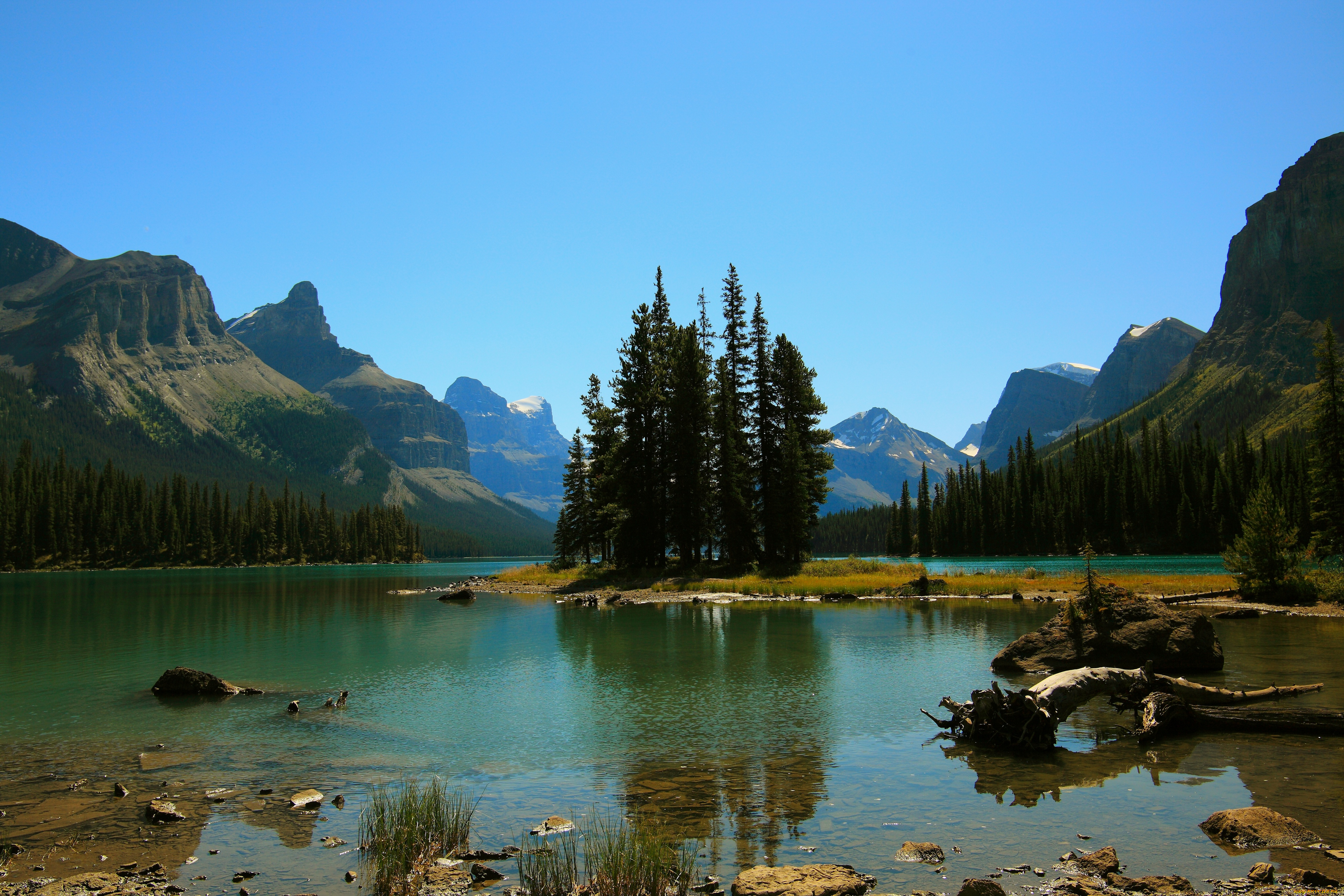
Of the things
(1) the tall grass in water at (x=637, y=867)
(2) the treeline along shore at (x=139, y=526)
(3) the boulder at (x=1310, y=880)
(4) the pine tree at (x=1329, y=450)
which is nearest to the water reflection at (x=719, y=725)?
(1) the tall grass in water at (x=637, y=867)

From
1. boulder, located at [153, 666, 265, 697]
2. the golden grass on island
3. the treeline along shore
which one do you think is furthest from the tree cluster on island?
the treeline along shore

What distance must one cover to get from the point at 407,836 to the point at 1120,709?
1534 centimetres

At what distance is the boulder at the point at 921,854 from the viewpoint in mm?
9023

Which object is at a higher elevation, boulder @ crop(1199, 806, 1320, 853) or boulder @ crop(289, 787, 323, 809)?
boulder @ crop(1199, 806, 1320, 853)

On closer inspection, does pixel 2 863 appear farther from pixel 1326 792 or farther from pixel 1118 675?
pixel 1118 675

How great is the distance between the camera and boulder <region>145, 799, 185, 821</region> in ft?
35.0

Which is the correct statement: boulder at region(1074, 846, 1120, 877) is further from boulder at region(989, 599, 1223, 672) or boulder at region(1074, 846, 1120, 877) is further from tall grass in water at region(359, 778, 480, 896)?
boulder at region(989, 599, 1223, 672)

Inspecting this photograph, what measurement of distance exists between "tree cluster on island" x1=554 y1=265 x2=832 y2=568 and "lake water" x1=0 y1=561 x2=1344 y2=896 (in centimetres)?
2653

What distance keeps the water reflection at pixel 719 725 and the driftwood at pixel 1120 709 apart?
295 cm

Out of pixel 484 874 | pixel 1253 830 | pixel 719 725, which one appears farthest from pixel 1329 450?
pixel 484 874

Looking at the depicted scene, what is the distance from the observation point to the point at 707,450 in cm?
5734

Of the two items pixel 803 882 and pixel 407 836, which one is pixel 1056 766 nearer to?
pixel 803 882

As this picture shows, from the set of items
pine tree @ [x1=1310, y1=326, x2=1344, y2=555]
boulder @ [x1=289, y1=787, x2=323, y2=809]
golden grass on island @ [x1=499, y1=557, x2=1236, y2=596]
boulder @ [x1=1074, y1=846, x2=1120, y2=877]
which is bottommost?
golden grass on island @ [x1=499, y1=557, x2=1236, y2=596]

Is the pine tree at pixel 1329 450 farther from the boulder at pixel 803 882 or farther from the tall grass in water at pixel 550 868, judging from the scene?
the tall grass in water at pixel 550 868
